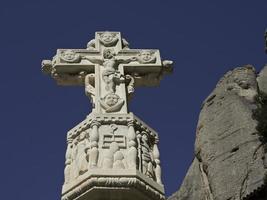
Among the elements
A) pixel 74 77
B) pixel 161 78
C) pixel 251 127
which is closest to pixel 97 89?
pixel 74 77

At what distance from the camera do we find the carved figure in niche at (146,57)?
23.7ft

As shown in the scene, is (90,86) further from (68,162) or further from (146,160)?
(146,160)

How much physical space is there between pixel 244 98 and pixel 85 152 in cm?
1816

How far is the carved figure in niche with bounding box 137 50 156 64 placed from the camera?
23.7 ft

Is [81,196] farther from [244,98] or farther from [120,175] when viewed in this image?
[244,98]

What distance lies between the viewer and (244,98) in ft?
76.6

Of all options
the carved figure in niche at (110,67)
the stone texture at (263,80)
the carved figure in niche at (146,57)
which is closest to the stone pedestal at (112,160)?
the carved figure in niche at (110,67)

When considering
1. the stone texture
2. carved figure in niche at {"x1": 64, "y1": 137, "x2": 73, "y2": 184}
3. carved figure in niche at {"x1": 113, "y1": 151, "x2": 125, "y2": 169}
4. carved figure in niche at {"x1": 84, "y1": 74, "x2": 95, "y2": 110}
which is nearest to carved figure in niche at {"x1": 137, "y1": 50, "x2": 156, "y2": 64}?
carved figure in niche at {"x1": 84, "y1": 74, "x2": 95, "y2": 110}

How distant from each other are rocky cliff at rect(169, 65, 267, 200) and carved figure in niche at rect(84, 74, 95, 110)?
1130 cm

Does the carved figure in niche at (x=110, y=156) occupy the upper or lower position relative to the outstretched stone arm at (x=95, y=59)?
lower

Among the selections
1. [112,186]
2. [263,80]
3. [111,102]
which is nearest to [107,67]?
[111,102]

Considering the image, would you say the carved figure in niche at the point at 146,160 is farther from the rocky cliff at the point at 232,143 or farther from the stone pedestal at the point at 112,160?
the rocky cliff at the point at 232,143

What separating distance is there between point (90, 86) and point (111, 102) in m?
0.59

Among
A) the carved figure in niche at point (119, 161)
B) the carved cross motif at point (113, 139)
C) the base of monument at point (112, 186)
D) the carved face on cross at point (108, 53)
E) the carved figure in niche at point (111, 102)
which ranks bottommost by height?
the base of monument at point (112, 186)
